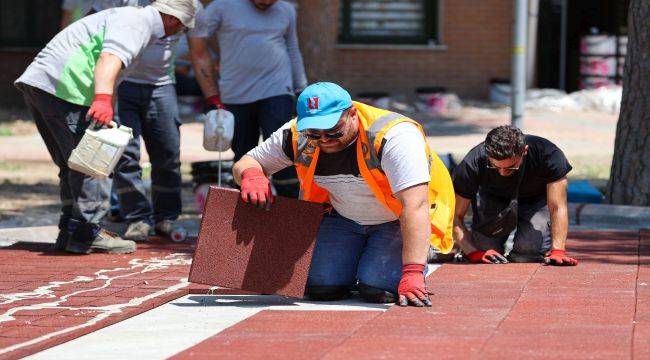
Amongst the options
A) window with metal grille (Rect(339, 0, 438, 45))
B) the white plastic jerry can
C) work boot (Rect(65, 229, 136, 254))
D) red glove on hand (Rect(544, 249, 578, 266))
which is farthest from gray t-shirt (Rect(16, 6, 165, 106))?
window with metal grille (Rect(339, 0, 438, 45))

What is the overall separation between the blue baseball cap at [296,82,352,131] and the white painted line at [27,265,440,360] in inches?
37.1

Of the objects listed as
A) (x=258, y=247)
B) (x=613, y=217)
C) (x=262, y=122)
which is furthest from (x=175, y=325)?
(x=613, y=217)

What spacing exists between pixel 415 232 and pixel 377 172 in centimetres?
Result: 37

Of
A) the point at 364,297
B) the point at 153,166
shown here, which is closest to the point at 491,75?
the point at 153,166

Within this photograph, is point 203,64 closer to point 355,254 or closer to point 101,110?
point 101,110

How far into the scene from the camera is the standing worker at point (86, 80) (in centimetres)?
775

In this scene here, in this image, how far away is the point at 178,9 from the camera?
8.20 m

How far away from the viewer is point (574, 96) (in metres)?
20.5

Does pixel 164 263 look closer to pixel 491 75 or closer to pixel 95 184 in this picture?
pixel 95 184

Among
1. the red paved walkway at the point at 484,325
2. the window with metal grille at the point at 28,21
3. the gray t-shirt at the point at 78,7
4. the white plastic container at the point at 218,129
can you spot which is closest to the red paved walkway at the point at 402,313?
the red paved walkway at the point at 484,325

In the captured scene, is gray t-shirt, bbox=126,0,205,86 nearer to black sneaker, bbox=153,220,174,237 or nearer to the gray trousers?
black sneaker, bbox=153,220,174,237

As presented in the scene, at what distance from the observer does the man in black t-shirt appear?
24.8 feet

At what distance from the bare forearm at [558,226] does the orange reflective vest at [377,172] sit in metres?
1.08

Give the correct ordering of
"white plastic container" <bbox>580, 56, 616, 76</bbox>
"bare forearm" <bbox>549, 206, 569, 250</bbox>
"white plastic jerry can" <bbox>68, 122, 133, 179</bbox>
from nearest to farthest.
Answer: "white plastic jerry can" <bbox>68, 122, 133, 179</bbox> < "bare forearm" <bbox>549, 206, 569, 250</bbox> < "white plastic container" <bbox>580, 56, 616, 76</bbox>
